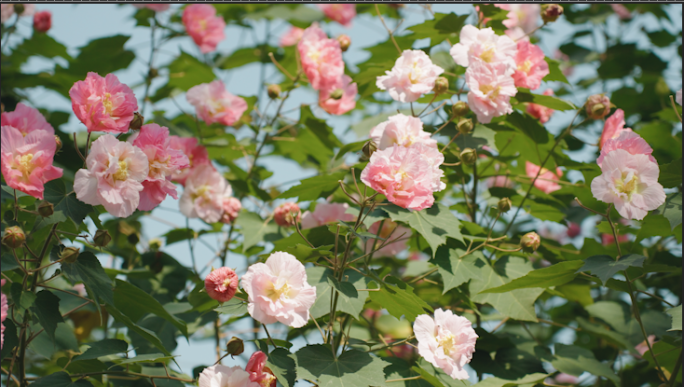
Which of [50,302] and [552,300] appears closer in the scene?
[50,302]

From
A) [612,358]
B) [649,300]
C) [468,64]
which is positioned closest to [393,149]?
[468,64]

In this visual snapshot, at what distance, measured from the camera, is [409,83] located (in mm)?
1825

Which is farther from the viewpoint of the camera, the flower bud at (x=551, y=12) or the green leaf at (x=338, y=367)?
the flower bud at (x=551, y=12)

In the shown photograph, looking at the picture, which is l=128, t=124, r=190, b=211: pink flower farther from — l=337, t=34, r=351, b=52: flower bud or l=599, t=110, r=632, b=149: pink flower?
l=599, t=110, r=632, b=149: pink flower

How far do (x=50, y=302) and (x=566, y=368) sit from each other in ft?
5.57

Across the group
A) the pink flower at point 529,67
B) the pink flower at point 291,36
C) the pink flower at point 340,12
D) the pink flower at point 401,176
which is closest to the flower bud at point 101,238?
the pink flower at point 401,176

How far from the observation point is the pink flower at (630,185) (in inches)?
58.4

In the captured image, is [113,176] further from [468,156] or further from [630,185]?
[630,185]

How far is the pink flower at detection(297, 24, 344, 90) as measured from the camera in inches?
85.7

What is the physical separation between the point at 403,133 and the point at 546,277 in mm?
592

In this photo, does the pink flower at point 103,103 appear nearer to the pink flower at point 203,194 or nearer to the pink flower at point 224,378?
the pink flower at point 224,378

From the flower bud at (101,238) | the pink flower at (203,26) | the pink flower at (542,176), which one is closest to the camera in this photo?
the flower bud at (101,238)

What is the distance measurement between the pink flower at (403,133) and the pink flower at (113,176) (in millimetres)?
704

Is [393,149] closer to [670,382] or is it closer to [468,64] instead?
[468,64]
